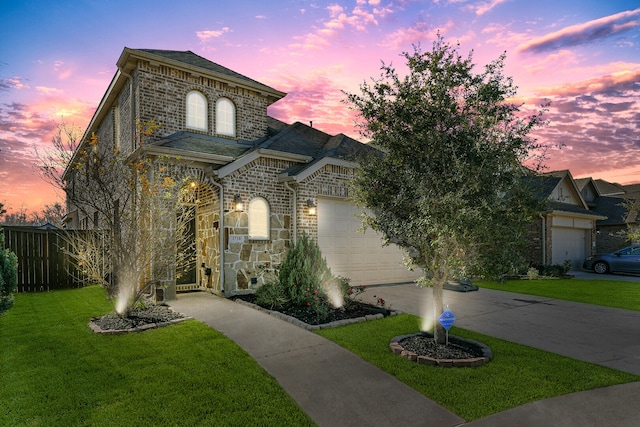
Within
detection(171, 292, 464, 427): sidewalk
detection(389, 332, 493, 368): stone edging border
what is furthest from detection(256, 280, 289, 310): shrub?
detection(389, 332, 493, 368): stone edging border

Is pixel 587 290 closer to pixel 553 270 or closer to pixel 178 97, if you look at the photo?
pixel 553 270

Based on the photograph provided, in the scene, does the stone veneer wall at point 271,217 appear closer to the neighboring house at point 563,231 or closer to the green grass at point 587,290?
the green grass at point 587,290

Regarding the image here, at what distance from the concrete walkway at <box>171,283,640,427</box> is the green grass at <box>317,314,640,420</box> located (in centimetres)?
14

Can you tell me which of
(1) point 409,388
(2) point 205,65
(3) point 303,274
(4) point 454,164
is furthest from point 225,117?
(1) point 409,388

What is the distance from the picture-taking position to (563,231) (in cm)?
1883

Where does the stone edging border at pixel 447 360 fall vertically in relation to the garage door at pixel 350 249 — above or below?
below

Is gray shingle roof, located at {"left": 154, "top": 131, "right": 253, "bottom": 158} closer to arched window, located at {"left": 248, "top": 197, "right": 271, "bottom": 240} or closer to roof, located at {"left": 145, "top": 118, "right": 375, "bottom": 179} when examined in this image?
roof, located at {"left": 145, "top": 118, "right": 375, "bottom": 179}

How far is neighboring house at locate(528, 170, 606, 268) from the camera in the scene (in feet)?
→ 57.9

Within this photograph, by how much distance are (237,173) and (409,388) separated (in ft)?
24.0

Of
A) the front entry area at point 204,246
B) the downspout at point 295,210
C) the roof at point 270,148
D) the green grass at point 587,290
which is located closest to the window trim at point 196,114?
the roof at point 270,148

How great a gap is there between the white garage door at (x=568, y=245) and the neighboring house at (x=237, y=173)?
10.9 meters

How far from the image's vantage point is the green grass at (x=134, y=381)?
135 inches

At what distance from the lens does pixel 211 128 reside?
455 inches

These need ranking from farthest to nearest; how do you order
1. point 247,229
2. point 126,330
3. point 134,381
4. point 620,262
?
point 620,262 < point 247,229 < point 126,330 < point 134,381
